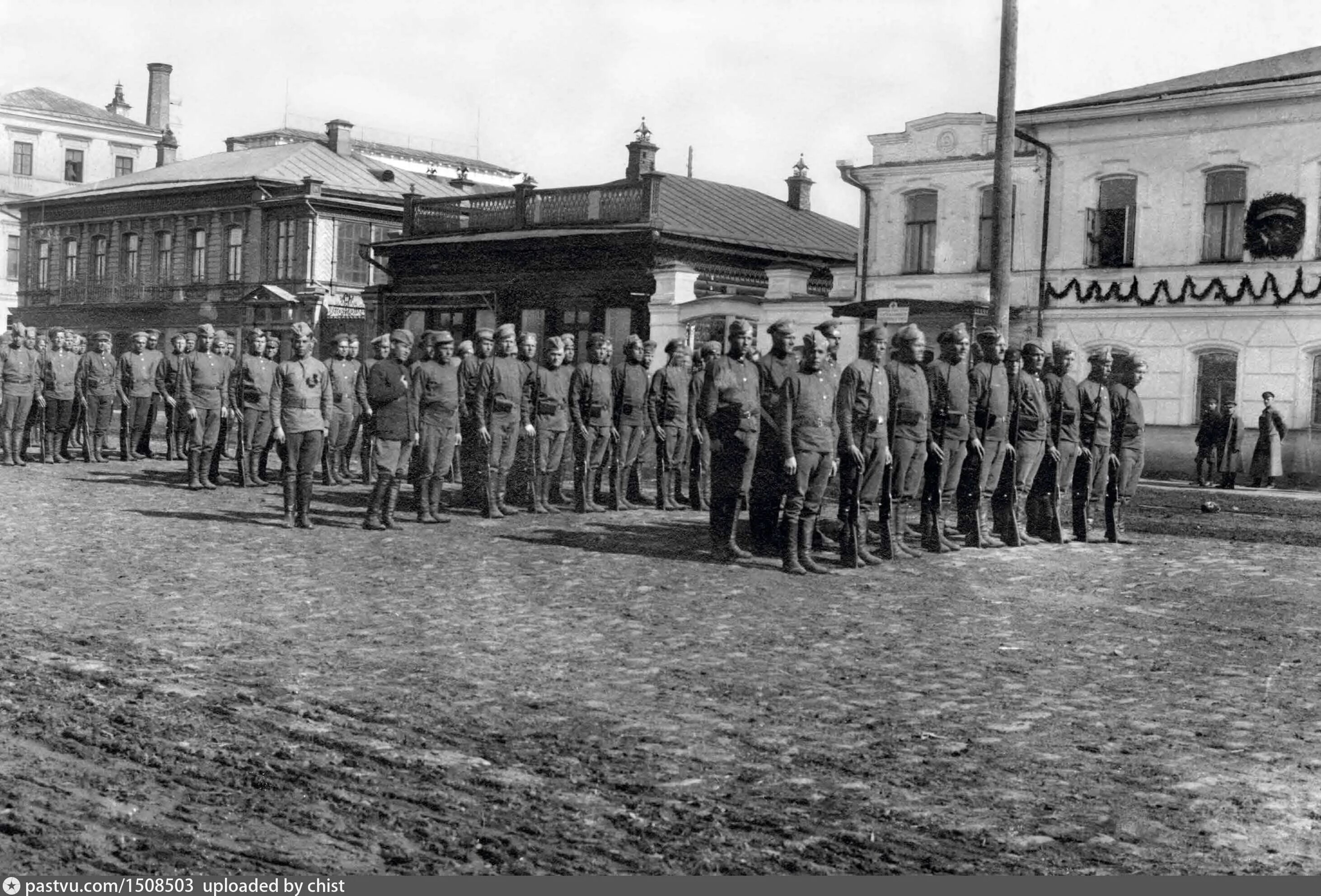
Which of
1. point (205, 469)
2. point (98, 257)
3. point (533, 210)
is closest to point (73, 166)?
point (98, 257)

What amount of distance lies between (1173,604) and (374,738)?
6.46m

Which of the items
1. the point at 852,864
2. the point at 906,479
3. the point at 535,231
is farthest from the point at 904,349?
the point at 535,231

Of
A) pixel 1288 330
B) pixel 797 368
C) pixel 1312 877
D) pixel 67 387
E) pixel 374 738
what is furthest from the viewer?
pixel 1288 330

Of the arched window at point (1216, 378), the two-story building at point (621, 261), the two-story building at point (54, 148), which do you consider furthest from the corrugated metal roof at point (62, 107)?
the arched window at point (1216, 378)

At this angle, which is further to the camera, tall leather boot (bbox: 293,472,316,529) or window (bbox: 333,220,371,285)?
window (bbox: 333,220,371,285)

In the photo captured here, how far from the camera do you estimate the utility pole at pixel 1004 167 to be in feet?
62.4

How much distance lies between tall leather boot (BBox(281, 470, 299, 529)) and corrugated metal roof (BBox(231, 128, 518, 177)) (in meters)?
50.8

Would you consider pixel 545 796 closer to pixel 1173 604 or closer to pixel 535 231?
pixel 1173 604

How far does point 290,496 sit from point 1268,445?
17.7 meters

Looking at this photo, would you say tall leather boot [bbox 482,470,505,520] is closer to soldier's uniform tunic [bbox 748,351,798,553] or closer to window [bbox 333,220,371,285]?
soldier's uniform tunic [bbox 748,351,798,553]

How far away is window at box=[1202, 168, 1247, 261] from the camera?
27375mm

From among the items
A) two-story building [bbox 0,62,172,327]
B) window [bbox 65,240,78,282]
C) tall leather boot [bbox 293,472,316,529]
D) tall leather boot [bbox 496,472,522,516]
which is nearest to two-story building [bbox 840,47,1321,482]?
tall leather boot [bbox 496,472,522,516]

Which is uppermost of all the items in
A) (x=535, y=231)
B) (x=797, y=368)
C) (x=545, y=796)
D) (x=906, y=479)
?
(x=535, y=231)

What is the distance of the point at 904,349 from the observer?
12.8m
